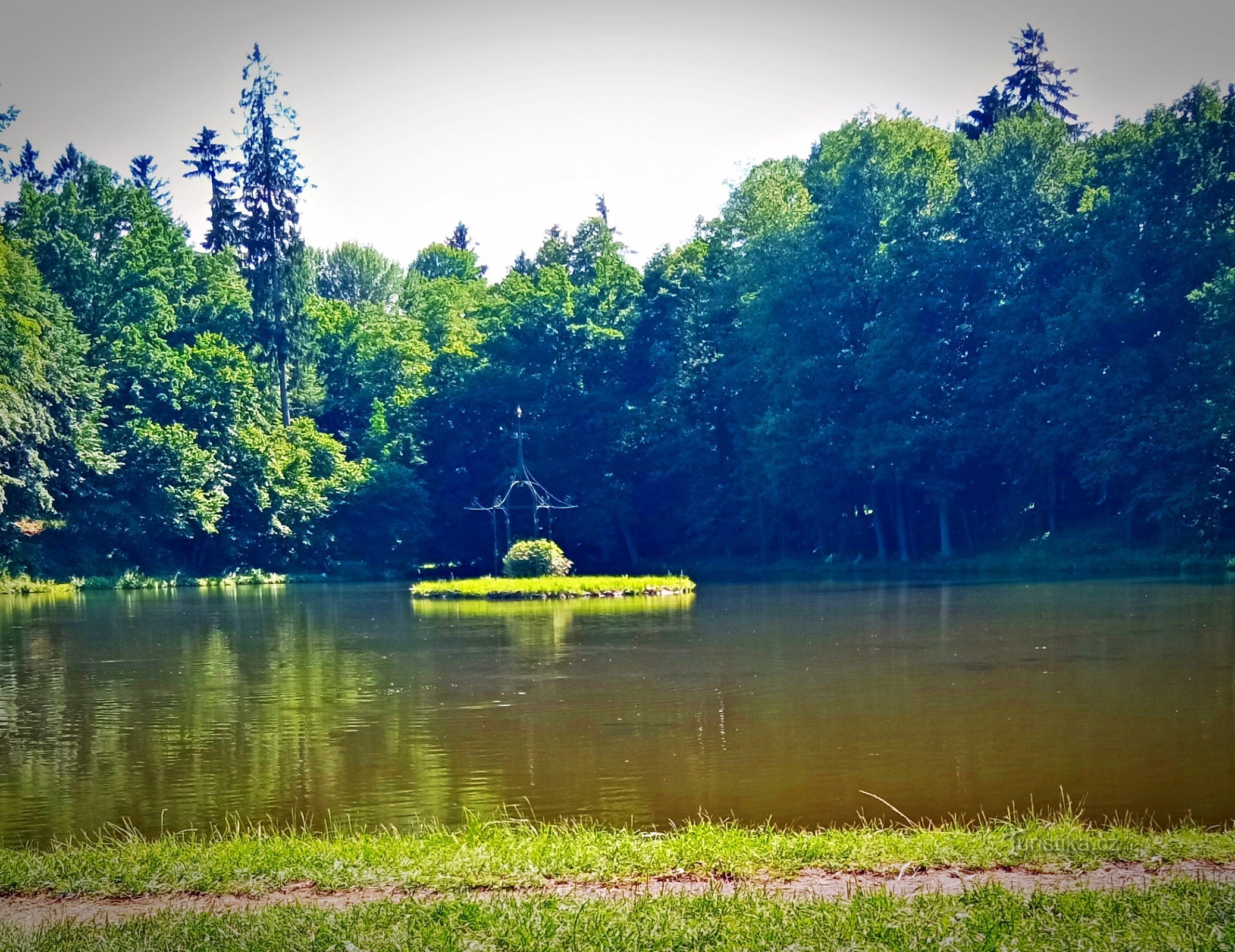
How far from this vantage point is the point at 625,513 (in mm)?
63844

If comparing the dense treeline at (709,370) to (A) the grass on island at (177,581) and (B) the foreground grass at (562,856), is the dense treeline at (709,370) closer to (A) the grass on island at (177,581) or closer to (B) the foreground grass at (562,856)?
(A) the grass on island at (177,581)

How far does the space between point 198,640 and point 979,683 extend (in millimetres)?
17981

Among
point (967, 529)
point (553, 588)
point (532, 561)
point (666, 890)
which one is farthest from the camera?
point (967, 529)

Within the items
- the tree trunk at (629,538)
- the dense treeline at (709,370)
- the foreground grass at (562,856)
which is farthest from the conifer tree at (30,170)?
the foreground grass at (562,856)

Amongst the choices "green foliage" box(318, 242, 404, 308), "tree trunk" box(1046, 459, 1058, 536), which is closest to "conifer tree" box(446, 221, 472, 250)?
"green foliage" box(318, 242, 404, 308)

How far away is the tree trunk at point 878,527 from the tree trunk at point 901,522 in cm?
69

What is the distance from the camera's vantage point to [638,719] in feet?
52.5

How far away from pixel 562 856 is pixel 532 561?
3446 centimetres

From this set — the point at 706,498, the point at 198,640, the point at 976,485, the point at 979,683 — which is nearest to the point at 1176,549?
the point at 976,485

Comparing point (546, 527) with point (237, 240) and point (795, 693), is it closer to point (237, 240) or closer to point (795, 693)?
point (237, 240)

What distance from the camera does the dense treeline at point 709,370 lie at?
153 ft

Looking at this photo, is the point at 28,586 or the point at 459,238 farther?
the point at 459,238

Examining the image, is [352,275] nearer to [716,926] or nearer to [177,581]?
[177,581]

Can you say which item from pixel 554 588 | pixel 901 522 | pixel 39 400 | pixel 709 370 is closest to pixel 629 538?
pixel 709 370
